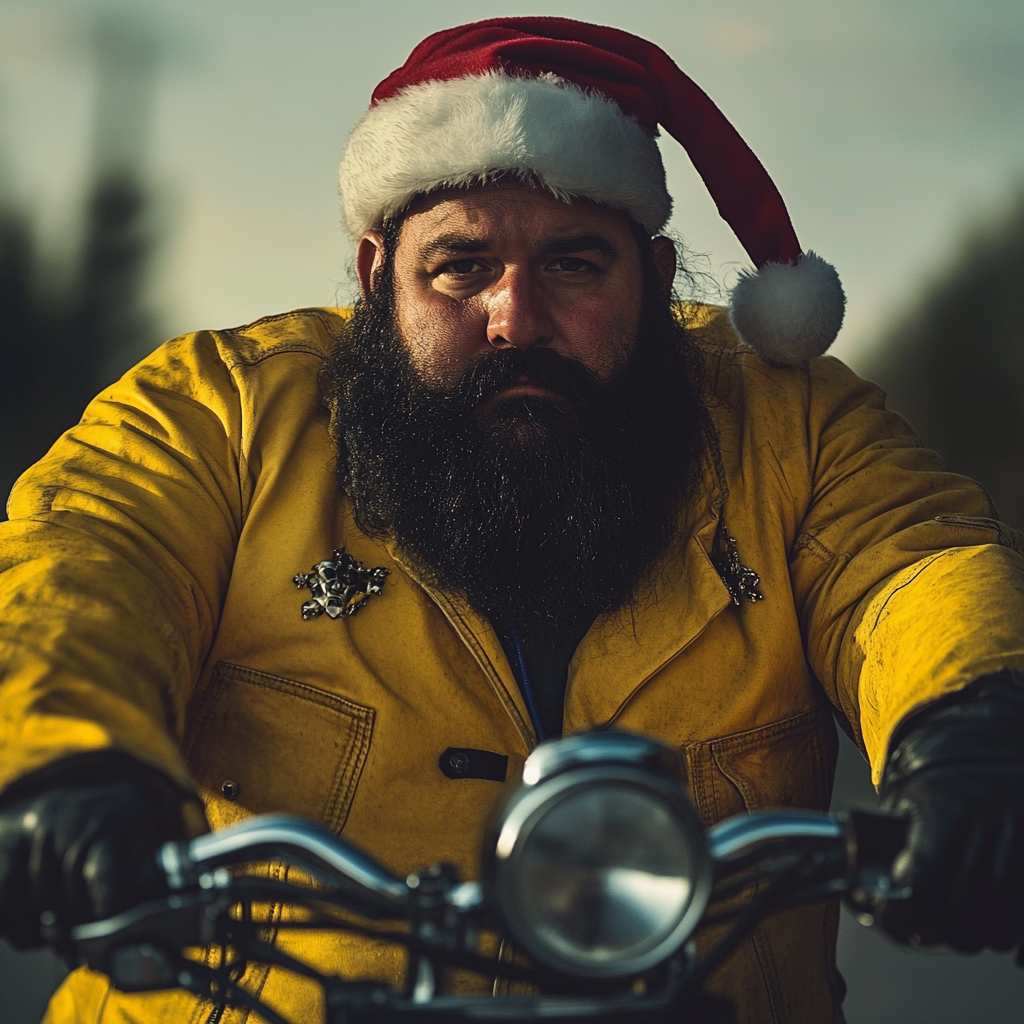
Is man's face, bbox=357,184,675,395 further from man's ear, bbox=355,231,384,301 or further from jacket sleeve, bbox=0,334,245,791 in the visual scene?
jacket sleeve, bbox=0,334,245,791

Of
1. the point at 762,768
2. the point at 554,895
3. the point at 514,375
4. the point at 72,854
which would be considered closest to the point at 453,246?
the point at 514,375

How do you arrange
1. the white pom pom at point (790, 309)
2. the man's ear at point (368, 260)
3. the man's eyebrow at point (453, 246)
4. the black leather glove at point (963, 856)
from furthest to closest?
the man's ear at point (368, 260), the white pom pom at point (790, 309), the man's eyebrow at point (453, 246), the black leather glove at point (963, 856)

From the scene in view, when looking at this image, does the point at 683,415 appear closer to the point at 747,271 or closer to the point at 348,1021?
the point at 747,271

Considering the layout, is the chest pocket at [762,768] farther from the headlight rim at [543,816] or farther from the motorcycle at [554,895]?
the headlight rim at [543,816]

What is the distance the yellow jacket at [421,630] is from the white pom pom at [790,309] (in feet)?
0.81

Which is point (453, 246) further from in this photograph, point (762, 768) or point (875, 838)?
point (875, 838)

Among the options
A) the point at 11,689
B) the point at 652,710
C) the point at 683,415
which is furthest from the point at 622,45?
the point at 11,689

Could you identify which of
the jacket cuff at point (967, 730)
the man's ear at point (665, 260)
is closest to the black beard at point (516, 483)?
the man's ear at point (665, 260)

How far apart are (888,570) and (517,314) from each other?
783mm

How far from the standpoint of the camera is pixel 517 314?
211 cm

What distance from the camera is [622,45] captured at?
8.05 feet

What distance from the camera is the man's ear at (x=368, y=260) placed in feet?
8.18

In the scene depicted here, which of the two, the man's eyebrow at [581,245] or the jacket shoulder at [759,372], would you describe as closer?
the man's eyebrow at [581,245]

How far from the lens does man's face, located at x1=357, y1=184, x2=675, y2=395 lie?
2.14 meters
